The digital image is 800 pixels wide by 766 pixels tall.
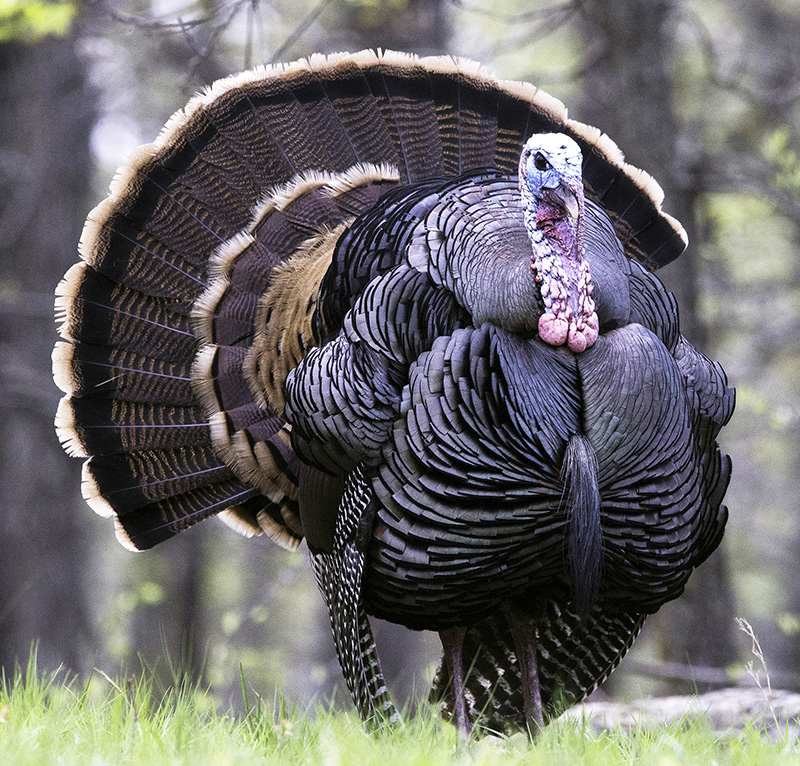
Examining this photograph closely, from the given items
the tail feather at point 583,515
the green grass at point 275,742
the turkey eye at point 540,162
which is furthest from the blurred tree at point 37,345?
the tail feather at point 583,515

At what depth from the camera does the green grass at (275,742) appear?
9.54 ft

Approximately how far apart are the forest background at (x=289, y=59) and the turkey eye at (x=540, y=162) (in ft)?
5.40

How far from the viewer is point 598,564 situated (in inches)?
132

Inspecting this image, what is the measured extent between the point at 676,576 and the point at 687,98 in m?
7.34

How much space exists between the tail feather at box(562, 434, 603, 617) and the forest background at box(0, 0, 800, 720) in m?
1.08

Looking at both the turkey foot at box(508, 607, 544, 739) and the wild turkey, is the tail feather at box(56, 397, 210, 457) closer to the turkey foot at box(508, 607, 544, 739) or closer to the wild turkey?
the wild turkey

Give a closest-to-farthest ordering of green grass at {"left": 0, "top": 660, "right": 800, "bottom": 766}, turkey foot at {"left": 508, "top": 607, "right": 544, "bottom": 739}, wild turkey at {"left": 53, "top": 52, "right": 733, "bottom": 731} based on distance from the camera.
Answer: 1. green grass at {"left": 0, "top": 660, "right": 800, "bottom": 766}
2. wild turkey at {"left": 53, "top": 52, "right": 733, "bottom": 731}
3. turkey foot at {"left": 508, "top": 607, "right": 544, "bottom": 739}

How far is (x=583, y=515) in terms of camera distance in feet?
10.7

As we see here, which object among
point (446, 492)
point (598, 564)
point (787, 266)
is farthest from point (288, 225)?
point (787, 266)

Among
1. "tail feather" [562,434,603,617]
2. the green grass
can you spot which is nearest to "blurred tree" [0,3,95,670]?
the green grass

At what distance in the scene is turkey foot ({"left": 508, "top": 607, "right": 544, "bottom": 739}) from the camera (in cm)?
407

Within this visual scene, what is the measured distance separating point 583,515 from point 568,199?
3.50ft

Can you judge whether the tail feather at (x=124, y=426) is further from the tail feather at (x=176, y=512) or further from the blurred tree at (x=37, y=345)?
the blurred tree at (x=37, y=345)

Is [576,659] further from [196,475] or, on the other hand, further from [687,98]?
[687,98]
